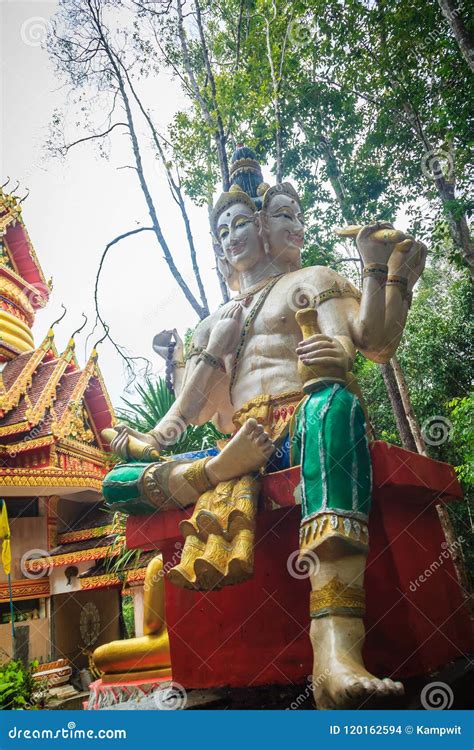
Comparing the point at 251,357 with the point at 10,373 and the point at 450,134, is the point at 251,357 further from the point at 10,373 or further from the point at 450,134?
the point at 10,373

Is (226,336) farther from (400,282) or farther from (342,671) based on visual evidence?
(342,671)

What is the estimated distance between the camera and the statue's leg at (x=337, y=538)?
4.46 ft

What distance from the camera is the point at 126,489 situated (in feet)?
6.82

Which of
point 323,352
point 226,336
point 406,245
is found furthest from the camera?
point 226,336

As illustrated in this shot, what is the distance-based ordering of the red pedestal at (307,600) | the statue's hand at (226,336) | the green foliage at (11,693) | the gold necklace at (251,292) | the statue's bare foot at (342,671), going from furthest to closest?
the green foliage at (11,693) → the gold necklace at (251,292) → the statue's hand at (226,336) → the red pedestal at (307,600) → the statue's bare foot at (342,671)

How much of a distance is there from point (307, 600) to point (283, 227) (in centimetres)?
166

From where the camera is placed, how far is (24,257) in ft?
36.3

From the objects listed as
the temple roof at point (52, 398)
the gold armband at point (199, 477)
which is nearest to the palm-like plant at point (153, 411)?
the temple roof at point (52, 398)

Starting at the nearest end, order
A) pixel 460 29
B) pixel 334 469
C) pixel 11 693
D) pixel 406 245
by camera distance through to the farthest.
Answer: pixel 334 469, pixel 406 245, pixel 11 693, pixel 460 29

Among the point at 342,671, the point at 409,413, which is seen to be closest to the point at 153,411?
the point at 409,413

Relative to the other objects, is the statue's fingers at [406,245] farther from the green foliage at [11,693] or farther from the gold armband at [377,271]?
the green foliage at [11,693]

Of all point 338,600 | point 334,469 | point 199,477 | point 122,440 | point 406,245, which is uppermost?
point 406,245

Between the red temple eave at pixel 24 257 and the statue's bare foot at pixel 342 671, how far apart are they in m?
10.7
